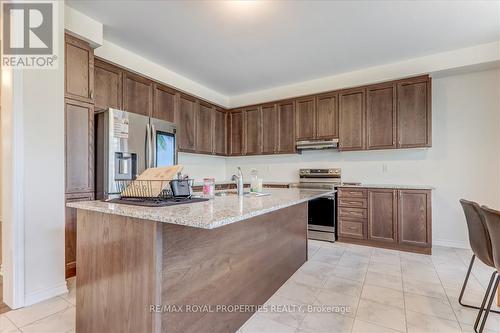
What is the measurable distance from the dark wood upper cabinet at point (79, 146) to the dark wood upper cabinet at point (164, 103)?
1121 mm

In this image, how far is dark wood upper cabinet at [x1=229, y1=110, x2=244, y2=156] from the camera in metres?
5.03

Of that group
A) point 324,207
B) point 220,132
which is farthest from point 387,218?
point 220,132

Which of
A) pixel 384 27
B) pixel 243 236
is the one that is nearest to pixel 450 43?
pixel 384 27

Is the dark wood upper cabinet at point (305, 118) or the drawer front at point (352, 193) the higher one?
the dark wood upper cabinet at point (305, 118)

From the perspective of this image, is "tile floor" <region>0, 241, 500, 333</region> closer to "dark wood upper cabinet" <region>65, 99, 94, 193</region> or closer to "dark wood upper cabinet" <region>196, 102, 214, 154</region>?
"dark wood upper cabinet" <region>65, 99, 94, 193</region>

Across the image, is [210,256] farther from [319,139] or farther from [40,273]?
[319,139]

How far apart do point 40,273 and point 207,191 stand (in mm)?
1582

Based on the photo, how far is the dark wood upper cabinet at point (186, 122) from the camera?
4043 millimetres

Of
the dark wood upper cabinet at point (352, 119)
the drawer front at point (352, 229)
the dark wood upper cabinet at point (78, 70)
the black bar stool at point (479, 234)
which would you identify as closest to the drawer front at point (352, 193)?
the drawer front at point (352, 229)

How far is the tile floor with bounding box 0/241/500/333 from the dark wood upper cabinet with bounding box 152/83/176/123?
92.6 inches

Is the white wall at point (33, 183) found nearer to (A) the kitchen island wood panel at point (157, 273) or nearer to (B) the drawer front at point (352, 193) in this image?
(A) the kitchen island wood panel at point (157, 273)

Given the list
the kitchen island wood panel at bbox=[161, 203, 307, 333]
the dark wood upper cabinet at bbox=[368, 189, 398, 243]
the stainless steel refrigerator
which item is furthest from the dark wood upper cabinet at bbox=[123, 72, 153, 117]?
the dark wood upper cabinet at bbox=[368, 189, 398, 243]

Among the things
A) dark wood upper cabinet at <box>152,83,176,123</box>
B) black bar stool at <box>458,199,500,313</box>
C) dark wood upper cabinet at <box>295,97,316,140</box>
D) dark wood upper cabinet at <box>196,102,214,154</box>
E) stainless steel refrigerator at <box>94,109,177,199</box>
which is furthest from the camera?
dark wood upper cabinet at <box>196,102,214,154</box>

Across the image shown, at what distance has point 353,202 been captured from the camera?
3748mm
